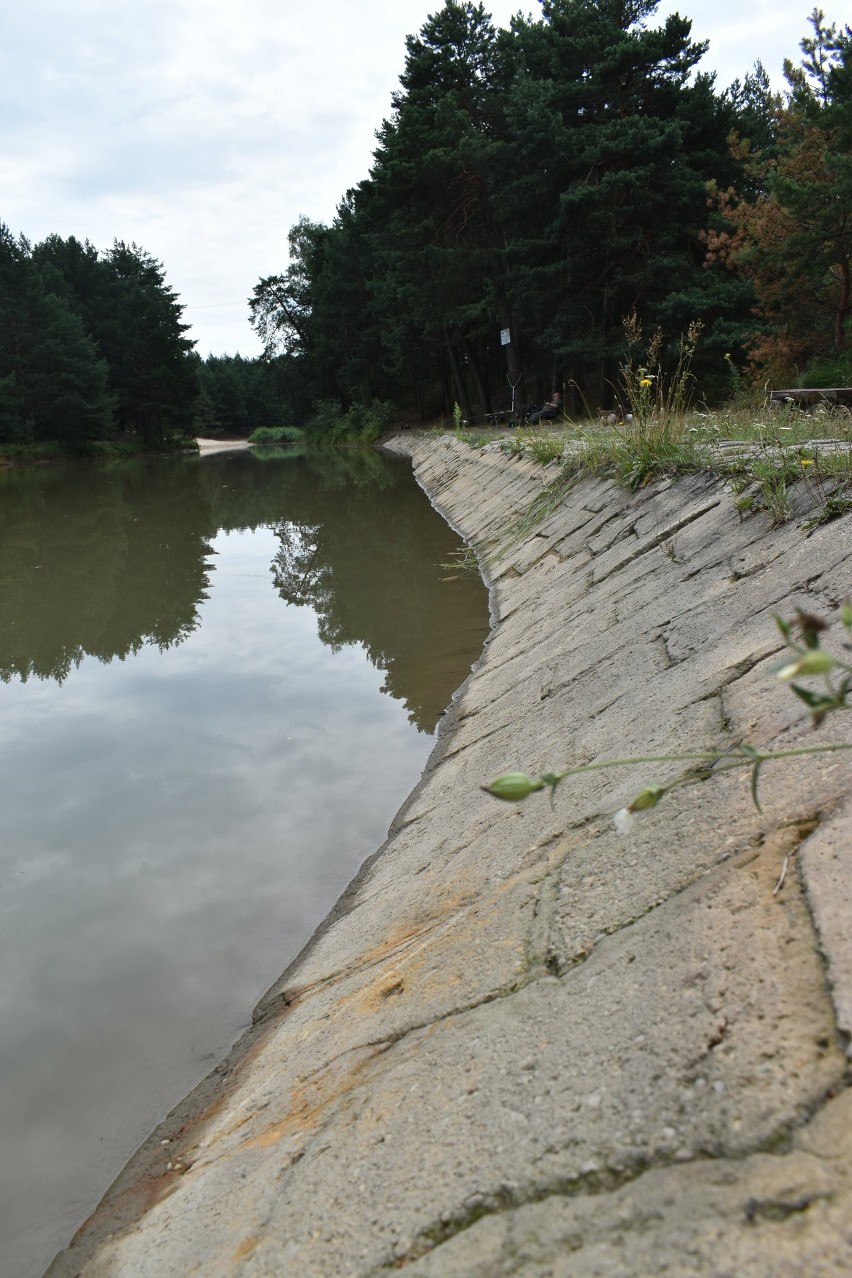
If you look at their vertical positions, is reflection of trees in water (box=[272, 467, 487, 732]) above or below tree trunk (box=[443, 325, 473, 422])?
below

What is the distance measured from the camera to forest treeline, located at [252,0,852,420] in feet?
53.9

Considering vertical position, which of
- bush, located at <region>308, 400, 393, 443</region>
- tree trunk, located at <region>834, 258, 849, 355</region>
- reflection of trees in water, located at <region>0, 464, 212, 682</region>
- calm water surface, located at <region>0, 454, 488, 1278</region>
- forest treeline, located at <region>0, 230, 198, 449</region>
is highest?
forest treeline, located at <region>0, 230, 198, 449</region>

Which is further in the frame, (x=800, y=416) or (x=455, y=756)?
(x=800, y=416)

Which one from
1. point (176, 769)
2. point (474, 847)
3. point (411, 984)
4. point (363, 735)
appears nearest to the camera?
point (411, 984)

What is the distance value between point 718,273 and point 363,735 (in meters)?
19.8

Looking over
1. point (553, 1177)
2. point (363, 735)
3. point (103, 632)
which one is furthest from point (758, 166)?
point (553, 1177)

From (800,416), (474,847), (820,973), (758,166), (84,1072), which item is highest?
(758,166)

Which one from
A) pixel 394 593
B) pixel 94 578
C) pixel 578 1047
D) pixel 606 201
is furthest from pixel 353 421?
pixel 578 1047

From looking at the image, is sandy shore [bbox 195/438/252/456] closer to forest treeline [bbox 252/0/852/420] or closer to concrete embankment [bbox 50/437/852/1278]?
forest treeline [bbox 252/0/852/420]

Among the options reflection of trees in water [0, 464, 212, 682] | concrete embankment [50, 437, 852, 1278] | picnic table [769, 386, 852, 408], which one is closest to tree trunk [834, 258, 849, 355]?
picnic table [769, 386, 852, 408]

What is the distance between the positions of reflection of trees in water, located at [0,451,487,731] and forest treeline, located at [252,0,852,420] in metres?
6.79

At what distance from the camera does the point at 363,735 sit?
5406 millimetres

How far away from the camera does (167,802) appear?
15.2 ft

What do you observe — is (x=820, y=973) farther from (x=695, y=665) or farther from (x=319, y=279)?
(x=319, y=279)
